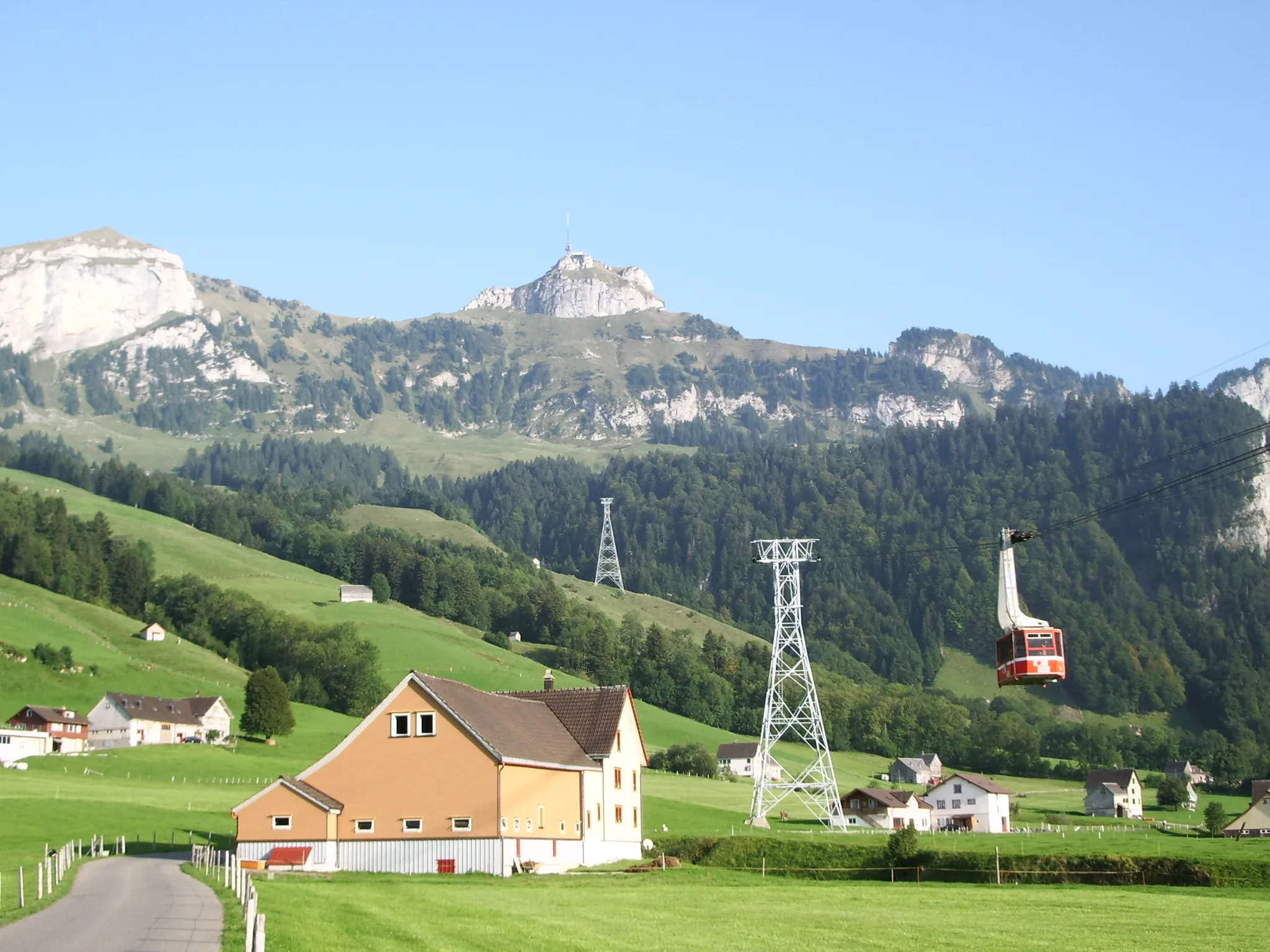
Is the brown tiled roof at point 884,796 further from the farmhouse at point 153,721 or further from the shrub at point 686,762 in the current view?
the farmhouse at point 153,721

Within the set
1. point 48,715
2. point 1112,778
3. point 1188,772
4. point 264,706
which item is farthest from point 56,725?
point 1188,772

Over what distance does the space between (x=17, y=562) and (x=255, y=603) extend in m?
27.0

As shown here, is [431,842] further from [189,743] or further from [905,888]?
[189,743]

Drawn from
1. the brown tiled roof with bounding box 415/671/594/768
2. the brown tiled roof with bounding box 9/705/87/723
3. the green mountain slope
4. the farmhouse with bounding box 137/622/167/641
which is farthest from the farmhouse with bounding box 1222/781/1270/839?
the farmhouse with bounding box 137/622/167/641

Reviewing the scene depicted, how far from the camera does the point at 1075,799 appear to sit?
147 meters

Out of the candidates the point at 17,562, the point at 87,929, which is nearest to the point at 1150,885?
the point at 87,929

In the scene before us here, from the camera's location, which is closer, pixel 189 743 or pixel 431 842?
pixel 431 842

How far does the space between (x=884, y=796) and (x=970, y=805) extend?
8510 mm

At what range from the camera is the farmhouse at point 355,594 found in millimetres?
193250

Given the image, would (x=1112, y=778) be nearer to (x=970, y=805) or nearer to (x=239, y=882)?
(x=970, y=805)

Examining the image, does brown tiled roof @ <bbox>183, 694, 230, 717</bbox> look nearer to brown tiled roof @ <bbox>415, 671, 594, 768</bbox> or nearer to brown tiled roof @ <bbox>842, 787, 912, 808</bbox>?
brown tiled roof @ <bbox>842, 787, 912, 808</bbox>

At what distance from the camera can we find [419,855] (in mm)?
54344

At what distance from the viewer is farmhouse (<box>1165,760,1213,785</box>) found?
175 meters

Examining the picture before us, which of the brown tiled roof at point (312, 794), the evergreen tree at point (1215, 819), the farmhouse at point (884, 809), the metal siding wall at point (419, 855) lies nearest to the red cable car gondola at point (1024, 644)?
the metal siding wall at point (419, 855)
